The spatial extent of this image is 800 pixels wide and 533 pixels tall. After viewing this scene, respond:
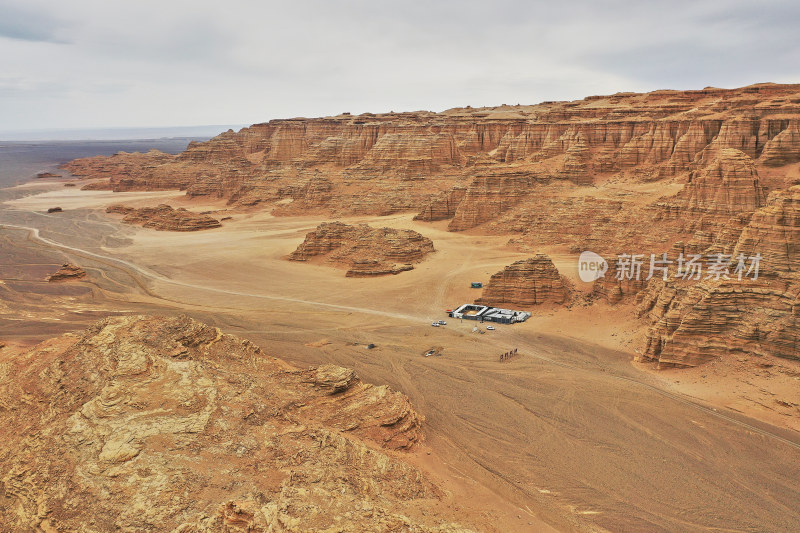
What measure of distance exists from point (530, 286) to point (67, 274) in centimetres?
4154

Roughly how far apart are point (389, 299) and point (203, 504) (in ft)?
90.0

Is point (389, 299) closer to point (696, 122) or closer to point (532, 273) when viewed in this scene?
point (532, 273)

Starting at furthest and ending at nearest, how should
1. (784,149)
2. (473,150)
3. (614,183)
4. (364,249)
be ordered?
(473,150), (614,183), (364,249), (784,149)

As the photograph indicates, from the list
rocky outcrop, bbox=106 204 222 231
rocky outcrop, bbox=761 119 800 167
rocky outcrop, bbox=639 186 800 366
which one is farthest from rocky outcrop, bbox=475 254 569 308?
rocky outcrop, bbox=106 204 222 231

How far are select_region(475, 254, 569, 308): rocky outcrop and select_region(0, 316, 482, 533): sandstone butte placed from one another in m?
17.3

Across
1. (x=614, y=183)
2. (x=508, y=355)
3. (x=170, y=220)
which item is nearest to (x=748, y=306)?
(x=508, y=355)

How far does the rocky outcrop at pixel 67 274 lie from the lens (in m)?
45.8

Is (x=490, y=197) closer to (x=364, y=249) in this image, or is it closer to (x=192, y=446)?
(x=364, y=249)

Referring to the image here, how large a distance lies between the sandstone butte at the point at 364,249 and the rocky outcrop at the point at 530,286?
13.0 meters

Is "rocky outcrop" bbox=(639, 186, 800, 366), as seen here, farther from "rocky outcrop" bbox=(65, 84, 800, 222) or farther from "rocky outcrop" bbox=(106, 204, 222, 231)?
"rocky outcrop" bbox=(106, 204, 222, 231)

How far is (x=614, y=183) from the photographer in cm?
5700

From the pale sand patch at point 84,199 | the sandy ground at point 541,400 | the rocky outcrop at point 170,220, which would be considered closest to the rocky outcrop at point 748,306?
the sandy ground at point 541,400

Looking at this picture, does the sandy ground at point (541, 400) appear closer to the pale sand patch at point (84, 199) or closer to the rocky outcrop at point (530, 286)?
the rocky outcrop at point (530, 286)

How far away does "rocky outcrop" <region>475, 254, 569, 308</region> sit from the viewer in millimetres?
34781
